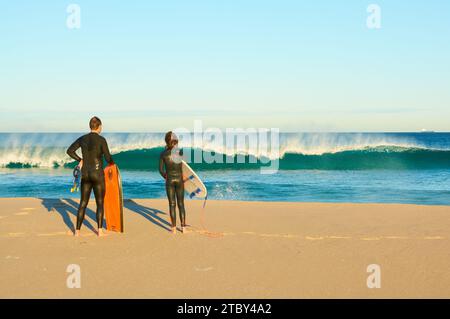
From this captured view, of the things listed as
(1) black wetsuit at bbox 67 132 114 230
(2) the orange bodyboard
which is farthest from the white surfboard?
(1) black wetsuit at bbox 67 132 114 230

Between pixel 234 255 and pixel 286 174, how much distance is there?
15.2 m

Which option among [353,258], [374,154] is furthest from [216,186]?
[374,154]

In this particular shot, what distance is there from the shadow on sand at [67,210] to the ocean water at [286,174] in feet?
10.5

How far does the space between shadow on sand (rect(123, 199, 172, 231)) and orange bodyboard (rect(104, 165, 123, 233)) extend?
82cm

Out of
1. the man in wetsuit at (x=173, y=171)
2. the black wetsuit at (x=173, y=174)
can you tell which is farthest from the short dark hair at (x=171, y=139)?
the black wetsuit at (x=173, y=174)

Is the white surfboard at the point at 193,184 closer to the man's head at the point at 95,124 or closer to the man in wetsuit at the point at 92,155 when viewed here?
the man in wetsuit at the point at 92,155

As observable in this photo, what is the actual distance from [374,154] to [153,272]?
25.9 meters

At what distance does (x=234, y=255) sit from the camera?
19.2 feet

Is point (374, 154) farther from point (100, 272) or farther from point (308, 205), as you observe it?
point (100, 272)

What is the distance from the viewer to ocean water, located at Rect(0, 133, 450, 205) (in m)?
14.2

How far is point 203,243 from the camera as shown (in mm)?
6520

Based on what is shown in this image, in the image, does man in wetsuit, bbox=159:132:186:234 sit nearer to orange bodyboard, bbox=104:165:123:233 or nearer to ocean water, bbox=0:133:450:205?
orange bodyboard, bbox=104:165:123:233

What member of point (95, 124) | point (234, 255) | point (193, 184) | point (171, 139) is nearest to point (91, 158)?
point (95, 124)

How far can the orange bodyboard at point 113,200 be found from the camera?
23.8 feet
